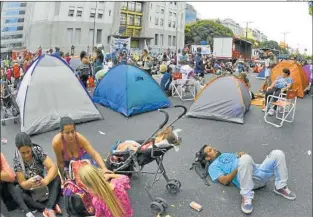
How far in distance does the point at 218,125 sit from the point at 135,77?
2340 mm

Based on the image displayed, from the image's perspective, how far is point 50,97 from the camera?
252 inches

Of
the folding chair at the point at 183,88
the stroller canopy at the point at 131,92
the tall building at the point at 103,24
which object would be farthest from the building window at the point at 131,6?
the stroller canopy at the point at 131,92

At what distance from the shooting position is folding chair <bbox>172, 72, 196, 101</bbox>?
9.52 meters

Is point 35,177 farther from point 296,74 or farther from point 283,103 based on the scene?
point 296,74

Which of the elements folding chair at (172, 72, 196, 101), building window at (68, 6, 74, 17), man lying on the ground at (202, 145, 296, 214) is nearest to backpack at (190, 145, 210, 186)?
man lying on the ground at (202, 145, 296, 214)

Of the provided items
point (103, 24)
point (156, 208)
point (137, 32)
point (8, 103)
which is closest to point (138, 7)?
point (137, 32)

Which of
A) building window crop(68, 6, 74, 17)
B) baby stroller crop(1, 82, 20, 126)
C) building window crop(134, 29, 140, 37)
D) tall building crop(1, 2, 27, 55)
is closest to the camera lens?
baby stroller crop(1, 82, 20, 126)

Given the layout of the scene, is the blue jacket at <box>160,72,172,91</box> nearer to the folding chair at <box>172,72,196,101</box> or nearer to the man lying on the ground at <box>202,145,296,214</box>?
the folding chair at <box>172,72,196,101</box>

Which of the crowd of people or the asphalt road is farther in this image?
the asphalt road

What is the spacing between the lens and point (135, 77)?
7570 mm

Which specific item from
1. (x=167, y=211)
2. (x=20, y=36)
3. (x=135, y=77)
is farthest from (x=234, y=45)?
(x=167, y=211)

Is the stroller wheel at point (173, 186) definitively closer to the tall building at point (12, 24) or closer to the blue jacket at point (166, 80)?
the blue jacket at point (166, 80)

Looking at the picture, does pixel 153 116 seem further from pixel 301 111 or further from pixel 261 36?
pixel 261 36

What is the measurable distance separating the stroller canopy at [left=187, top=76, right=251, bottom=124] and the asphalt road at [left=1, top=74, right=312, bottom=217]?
196 millimetres
